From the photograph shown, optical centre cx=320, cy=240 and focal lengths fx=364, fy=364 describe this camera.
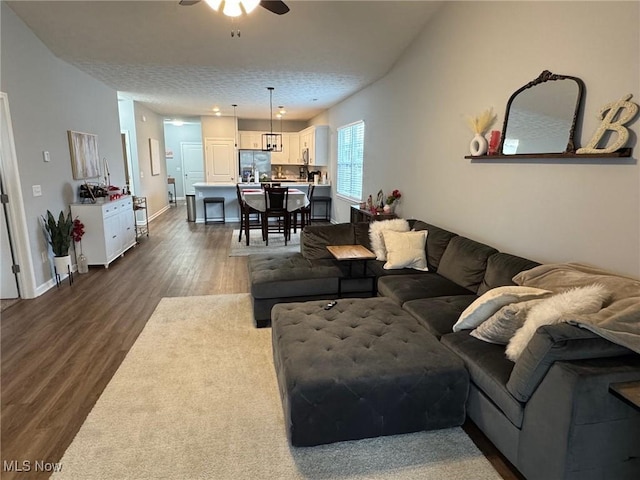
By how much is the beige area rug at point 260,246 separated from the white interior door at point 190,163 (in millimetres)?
6464

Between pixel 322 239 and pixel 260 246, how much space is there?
2.58 m

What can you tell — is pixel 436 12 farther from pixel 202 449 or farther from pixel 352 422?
pixel 202 449

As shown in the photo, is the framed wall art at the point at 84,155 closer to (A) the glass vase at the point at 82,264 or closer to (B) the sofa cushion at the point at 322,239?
(A) the glass vase at the point at 82,264

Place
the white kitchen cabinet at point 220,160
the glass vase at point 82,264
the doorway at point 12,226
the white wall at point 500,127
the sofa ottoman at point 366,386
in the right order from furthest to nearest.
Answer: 1. the white kitchen cabinet at point 220,160
2. the glass vase at point 82,264
3. the doorway at point 12,226
4. the white wall at point 500,127
5. the sofa ottoman at point 366,386

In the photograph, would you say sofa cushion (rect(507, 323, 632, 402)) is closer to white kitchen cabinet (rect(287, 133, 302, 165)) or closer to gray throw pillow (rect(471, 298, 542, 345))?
gray throw pillow (rect(471, 298, 542, 345))

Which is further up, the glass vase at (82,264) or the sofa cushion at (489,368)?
the sofa cushion at (489,368)

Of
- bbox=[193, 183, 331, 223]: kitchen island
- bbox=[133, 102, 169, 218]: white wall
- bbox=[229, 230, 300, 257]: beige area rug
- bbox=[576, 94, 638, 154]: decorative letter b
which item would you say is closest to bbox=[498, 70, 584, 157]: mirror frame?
bbox=[576, 94, 638, 154]: decorative letter b

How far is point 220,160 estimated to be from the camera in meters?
9.68

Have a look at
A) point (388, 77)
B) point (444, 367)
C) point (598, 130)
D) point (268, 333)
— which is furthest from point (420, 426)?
point (388, 77)

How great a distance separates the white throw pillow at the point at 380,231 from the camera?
3.67 meters

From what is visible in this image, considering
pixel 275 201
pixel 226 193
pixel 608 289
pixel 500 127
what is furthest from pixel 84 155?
pixel 608 289

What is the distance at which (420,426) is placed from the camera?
76.2 inches

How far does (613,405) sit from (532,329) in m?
0.40

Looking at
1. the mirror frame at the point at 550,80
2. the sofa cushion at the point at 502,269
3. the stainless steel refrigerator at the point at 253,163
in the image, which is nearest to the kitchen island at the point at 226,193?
the stainless steel refrigerator at the point at 253,163
